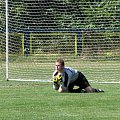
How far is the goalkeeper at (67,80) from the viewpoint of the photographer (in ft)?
42.7

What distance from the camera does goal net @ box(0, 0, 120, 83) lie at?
66.6 feet

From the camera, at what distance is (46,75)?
18969mm

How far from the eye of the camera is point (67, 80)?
13.1m

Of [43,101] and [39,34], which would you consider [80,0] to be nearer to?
[39,34]

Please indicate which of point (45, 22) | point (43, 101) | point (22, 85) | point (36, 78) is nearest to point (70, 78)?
point (43, 101)

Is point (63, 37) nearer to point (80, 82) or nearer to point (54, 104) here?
point (80, 82)

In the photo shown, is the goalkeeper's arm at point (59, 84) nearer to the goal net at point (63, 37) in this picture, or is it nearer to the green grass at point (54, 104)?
the green grass at point (54, 104)

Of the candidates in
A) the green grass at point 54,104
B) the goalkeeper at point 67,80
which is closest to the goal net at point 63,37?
the green grass at point 54,104

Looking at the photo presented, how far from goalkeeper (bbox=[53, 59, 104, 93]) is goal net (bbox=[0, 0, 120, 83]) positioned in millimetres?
6033

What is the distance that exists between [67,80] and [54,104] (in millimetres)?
2064

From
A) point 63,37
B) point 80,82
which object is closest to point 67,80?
point 80,82

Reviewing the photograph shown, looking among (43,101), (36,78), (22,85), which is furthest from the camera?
(36,78)

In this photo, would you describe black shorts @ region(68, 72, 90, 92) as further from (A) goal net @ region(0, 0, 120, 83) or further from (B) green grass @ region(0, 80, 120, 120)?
(A) goal net @ region(0, 0, 120, 83)

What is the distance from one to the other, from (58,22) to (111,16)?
2.00 meters
